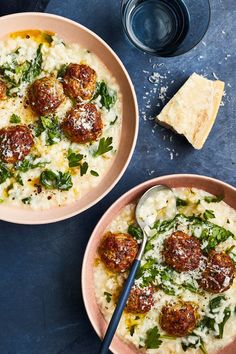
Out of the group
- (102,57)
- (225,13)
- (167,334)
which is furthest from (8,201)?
(225,13)

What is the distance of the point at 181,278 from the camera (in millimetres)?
3861

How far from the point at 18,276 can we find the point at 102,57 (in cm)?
164

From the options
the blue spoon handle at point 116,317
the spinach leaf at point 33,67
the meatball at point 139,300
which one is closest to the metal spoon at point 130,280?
the blue spoon handle at point 116,317

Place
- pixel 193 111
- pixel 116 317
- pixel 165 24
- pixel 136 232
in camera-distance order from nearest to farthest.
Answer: pixel 116 317, pixel 136 232, pixel 193 111, pixel 165 24

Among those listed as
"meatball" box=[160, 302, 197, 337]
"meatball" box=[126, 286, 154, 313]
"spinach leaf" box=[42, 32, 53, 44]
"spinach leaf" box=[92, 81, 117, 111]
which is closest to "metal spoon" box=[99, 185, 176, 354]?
"meatball" box=[126, 286, 154, 313]

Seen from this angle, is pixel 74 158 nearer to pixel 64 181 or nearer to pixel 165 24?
pixel 64 181

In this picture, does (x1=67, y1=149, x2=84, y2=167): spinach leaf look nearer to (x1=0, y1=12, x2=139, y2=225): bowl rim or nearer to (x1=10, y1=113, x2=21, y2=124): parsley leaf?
(x1=0, y1=12, x2=139, y2=225): bowl rim

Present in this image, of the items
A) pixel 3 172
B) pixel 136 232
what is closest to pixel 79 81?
pixel 3 172

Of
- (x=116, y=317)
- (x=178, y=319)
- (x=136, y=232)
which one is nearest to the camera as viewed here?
(x=116, y=317)

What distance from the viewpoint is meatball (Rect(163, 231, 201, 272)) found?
3.76 metres

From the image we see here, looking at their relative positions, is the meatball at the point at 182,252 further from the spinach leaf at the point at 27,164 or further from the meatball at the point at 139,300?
the spinach leaf at the point at 27,164

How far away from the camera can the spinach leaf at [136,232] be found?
3.82 metres

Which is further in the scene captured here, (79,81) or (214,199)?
(214,199)

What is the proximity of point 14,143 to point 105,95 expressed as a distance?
0.71 meters
